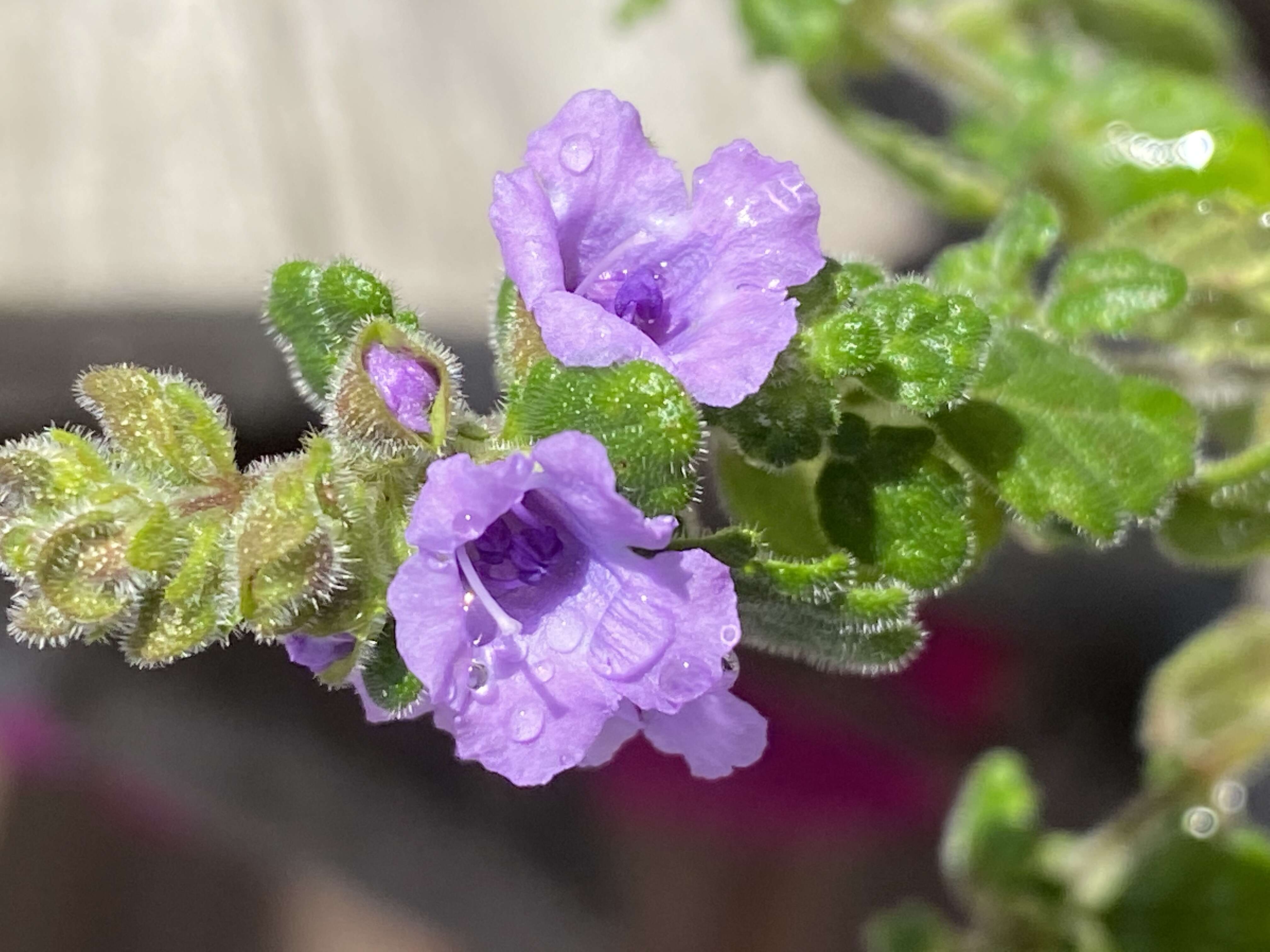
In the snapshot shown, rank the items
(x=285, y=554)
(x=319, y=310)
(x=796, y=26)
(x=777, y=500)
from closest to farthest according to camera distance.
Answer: (x=285, y=554)
(x=319, y=310)
(x=777, y=500)
(x=796, y=26)

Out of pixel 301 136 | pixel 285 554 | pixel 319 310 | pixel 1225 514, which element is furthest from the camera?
pixel 301 136

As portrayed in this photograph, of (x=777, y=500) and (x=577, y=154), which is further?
(x=777, y=500)

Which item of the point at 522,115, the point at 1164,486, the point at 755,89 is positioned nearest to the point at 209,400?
the point at 1164,486

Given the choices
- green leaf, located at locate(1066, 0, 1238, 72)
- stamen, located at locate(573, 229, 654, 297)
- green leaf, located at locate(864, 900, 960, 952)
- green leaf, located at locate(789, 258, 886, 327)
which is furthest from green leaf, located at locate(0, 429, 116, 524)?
green leaf, located at locate(1066, 0, 1238, 72)

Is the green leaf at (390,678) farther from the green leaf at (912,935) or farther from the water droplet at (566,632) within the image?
the green leaf at (912,935)

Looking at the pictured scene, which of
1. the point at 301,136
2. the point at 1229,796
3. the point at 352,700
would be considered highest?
the point at 301,136

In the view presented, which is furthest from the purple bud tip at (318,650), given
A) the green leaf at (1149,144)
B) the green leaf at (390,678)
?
the green leaf at (1149,144)

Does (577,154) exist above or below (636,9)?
above

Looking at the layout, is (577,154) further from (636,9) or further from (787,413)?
(636,9)

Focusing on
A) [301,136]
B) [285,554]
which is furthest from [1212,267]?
[301,136]
